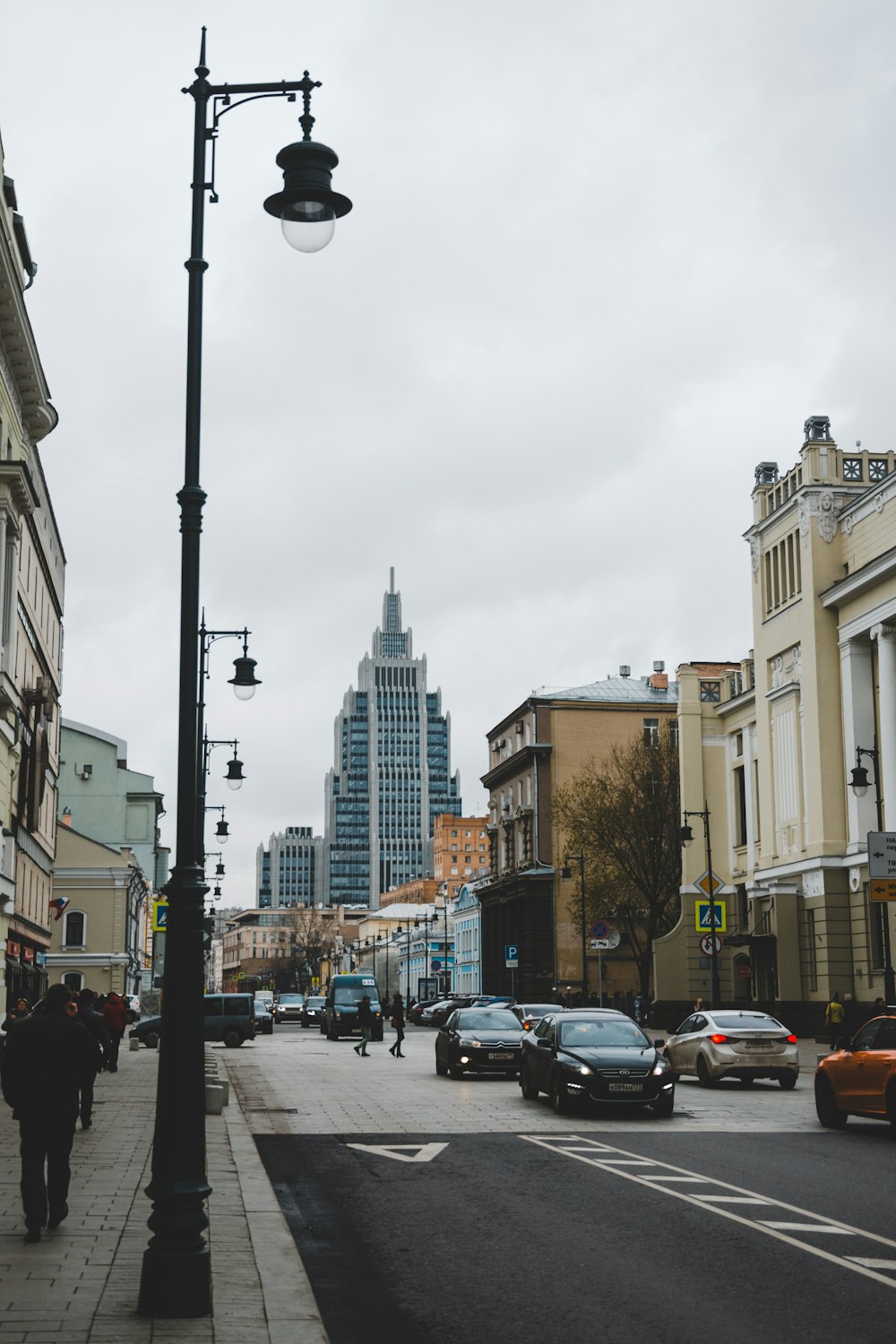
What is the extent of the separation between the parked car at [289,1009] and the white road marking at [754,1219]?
7684 centimetres

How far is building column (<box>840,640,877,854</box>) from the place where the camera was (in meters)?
45.9

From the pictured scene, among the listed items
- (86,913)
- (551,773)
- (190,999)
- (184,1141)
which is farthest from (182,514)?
(551,773)

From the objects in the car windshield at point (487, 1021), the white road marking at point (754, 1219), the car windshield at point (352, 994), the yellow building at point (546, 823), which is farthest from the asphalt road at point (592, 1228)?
the yellow building at point (546, 823)

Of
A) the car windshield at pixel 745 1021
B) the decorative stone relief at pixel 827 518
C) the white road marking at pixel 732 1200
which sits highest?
the decorative stone relief at pixel 827 518

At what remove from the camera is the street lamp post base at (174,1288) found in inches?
312

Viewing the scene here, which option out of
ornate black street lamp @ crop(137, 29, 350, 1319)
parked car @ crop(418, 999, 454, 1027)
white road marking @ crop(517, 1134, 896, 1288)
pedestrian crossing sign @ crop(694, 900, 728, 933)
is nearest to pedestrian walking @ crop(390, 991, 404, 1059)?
pedestrian crossing sign @ crop(694, 900, 728, 933)

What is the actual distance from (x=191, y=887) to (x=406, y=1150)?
985cm

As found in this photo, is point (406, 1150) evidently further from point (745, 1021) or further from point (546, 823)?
point (546, 823)

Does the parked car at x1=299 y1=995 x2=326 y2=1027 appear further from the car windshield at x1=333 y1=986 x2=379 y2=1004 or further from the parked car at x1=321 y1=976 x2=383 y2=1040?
the car windshield at x1=333 y1=986 x2=379 y2=1004

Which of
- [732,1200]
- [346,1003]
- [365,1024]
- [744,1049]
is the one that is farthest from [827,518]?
[732,1200]

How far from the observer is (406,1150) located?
1750 cm

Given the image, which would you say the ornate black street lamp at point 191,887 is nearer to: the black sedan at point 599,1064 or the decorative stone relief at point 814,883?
the black sedan at point 599,1064

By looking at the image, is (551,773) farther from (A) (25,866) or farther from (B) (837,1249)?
(B) (837,1249)

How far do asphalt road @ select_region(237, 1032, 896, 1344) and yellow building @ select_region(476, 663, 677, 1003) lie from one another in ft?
201
